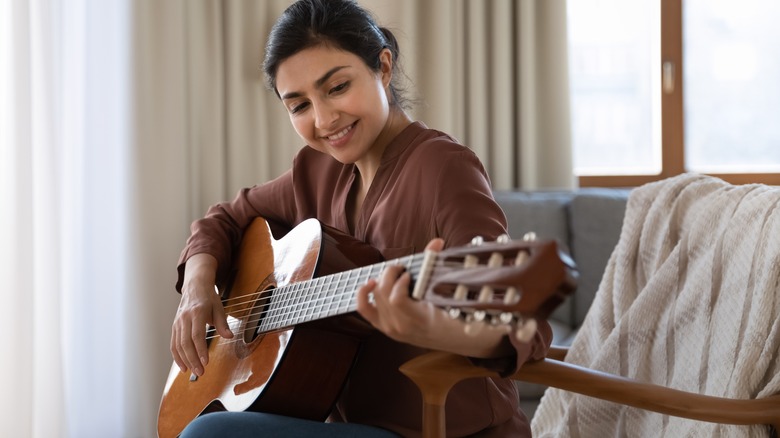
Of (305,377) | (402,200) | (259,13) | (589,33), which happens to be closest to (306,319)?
(305,377)

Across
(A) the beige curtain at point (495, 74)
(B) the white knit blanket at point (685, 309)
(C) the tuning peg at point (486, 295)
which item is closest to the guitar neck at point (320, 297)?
(C) the tuning peg at point (486, 295)

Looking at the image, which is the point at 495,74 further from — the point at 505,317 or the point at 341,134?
the point at 505,317

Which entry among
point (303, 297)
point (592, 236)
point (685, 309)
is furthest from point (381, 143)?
point (592, 236)

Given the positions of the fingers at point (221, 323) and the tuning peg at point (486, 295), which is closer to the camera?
the tuning peg at point (486, 295)

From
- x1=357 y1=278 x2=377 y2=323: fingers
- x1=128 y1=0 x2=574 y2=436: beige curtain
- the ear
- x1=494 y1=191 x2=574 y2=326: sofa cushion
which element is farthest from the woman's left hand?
x1=128 y1=0 x2=574 y2=436: beige curtain

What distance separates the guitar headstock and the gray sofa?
167 cm

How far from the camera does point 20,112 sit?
2664mm

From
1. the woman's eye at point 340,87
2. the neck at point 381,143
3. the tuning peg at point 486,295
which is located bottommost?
the tuning peg at point 486,295

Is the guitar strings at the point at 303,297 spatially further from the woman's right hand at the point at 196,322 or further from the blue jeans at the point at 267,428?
the blue jeans at the point at 267,428

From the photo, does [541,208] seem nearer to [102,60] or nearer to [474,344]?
[102,60]

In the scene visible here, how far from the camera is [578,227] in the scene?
8.93ft

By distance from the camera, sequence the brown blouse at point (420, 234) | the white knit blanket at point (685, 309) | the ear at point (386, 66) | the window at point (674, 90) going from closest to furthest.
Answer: the brown blouse at point (420, 234) < the white knit blanket at point (685, 309) < the ear at point (386, 66) < the window at point (674, 90)

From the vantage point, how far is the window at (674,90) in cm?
345

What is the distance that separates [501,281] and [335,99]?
0.67m
